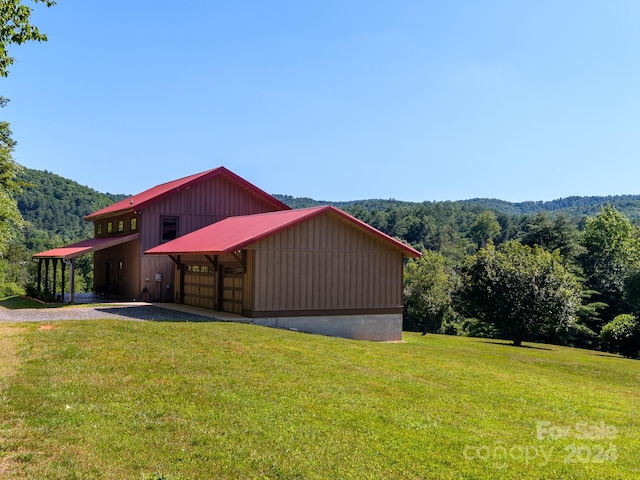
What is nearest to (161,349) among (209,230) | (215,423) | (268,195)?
(215,423)

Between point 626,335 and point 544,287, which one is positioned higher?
point 544,287

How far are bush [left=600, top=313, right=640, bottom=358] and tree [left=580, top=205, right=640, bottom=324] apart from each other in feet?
86.3

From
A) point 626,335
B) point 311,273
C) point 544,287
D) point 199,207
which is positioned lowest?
point 626,335

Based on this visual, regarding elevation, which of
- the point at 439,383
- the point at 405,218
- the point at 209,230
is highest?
the point at 405,218

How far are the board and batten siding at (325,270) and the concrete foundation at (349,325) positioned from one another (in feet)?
1.01

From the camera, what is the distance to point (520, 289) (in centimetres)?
2897

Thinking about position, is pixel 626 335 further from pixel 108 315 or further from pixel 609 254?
pixel 609 254

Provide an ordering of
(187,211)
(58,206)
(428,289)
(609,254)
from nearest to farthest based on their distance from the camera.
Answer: (187,211), (428,289), (609,254), (58,206)

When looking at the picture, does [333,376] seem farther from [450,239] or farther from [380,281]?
[450,239]

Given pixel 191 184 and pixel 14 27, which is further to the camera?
pixel 191 184

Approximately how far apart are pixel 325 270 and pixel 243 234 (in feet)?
11.2

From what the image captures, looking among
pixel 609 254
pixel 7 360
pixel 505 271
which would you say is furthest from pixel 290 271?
pixel 609 254

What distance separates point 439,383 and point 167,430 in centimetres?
601

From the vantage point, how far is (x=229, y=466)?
6.41m
